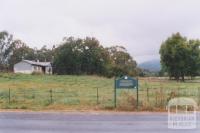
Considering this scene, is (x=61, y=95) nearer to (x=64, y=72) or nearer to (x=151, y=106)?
(x=151, y=106)

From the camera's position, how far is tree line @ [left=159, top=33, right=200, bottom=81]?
96875 millimetres

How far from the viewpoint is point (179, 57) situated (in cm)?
9738

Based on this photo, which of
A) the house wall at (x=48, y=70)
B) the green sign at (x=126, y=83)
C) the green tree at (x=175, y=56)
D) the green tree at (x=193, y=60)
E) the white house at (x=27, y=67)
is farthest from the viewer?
the house wall at (x=48, y=70)

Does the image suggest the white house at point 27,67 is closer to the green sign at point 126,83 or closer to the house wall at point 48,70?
the house wall at point 48,70

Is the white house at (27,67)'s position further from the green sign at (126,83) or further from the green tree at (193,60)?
the green sign at (126,83)

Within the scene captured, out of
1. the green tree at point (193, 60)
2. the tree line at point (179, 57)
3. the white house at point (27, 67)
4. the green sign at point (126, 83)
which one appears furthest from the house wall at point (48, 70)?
the green sign at point (126, 83)

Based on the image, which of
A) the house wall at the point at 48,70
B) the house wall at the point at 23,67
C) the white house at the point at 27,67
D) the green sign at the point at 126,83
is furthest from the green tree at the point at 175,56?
the green sign at the point at 126,83

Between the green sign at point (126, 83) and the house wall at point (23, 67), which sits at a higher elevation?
the house wall at point (23, 67)

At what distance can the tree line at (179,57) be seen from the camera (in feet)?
318

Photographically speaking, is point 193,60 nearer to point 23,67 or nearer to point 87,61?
point 87,61

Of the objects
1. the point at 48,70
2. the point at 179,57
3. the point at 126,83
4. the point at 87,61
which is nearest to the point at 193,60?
the point at 179,57

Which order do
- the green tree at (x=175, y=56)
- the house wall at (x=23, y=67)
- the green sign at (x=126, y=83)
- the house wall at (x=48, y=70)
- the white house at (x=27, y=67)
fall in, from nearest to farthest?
the green sign at (x=126, y=83) < the green tree at (x=175, y=56) < the white house at (x=27, y=67) < the house wall at (x=23, y=67) < the house wall at (x=48, y=70)

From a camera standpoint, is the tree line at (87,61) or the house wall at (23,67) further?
the house wall at (23,67)

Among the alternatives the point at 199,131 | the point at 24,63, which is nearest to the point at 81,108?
the point at 199,131
